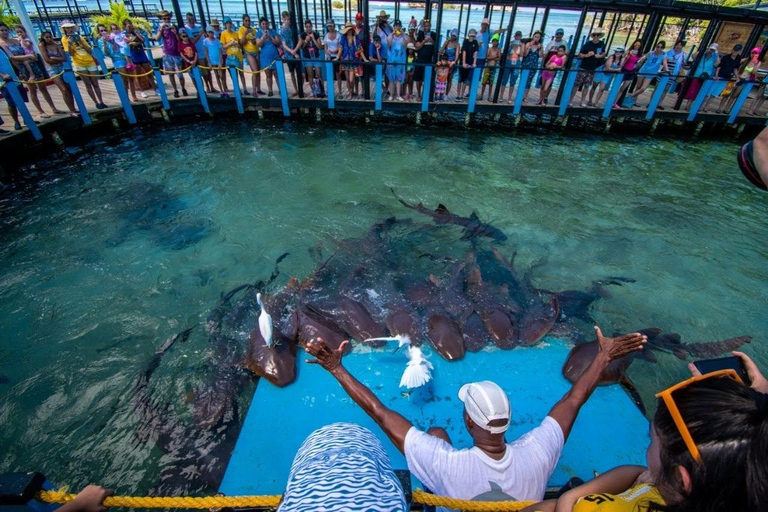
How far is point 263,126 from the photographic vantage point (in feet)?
42.0

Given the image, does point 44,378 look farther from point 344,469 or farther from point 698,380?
point 698,380

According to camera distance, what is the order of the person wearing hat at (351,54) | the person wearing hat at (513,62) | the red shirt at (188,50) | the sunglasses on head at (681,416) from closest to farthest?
1. the sunglasses on head at (681,416)
2. the red shirt at (188,50)
3. the person wearing hat at (351,54)
4. the person wearing hat at (513,62)

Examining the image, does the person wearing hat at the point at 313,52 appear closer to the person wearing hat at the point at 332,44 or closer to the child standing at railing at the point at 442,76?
the person wearing hat at the point at 332,44

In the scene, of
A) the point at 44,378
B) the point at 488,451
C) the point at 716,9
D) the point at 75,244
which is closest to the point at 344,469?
Answer: the point at 488,451

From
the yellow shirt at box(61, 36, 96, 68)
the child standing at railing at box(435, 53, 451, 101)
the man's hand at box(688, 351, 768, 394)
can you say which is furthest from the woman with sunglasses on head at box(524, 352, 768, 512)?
the yellow shirt at box(61, 36, 96, 68)

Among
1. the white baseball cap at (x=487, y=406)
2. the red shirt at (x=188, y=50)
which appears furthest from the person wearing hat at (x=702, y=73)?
the red shirt at (x=188, y=50)

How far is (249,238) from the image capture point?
7.33m

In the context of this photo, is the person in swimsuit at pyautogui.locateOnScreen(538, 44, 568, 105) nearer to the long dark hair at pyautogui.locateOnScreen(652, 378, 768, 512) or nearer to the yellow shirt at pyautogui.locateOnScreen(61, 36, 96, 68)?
the long dark hair at pyautogui.locateOnScreen(652, 378, 768, 512)

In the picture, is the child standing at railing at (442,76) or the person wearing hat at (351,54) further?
the child standing at railing at (442,76)

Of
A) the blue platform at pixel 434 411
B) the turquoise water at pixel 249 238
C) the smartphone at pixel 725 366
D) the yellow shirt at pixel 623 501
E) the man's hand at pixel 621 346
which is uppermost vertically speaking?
the smartphone at pixel 725 366

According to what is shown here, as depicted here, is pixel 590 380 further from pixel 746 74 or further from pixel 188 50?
pixel 746 74

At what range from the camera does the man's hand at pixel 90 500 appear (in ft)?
5.96

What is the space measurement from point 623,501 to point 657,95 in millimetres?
15570

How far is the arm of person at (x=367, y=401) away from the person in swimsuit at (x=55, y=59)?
11.9 metres
